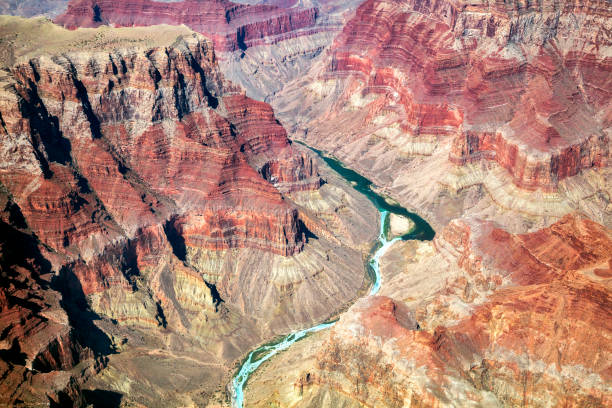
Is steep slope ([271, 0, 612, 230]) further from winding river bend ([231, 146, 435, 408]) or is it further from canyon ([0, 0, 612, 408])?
winding river bend ([231, 146, 435, 408])

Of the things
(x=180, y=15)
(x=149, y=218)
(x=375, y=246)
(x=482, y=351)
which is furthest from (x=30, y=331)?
(x=180, y=15)

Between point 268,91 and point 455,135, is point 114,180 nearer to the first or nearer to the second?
point 455,135

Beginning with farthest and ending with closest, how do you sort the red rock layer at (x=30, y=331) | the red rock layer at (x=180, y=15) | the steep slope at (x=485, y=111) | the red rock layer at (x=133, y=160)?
the red rock layer at (x=180, y=15) < the steep slope at (x=485, y=111) < the red rock layer at (x=133, y=160) < the red rock layer at (x=30, y=331)

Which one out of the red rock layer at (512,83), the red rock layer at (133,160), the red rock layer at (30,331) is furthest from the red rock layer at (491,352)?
the red rock layer at (512,83)

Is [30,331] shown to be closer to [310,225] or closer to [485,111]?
[310,225]

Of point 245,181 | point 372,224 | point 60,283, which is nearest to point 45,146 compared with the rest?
point 60,283

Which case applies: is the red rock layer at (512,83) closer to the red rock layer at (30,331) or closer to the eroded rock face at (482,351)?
the eroded rock face at (482,351)
